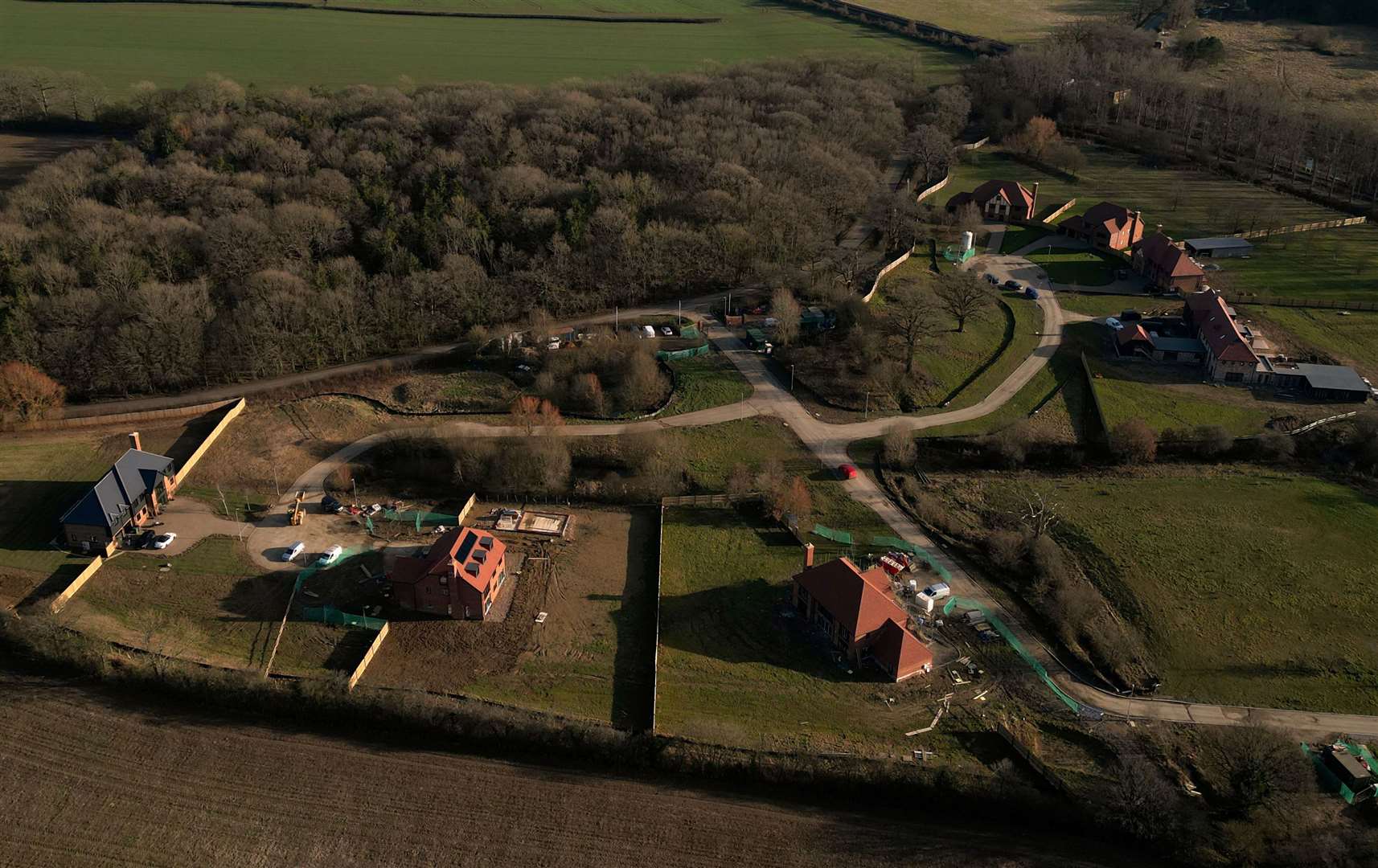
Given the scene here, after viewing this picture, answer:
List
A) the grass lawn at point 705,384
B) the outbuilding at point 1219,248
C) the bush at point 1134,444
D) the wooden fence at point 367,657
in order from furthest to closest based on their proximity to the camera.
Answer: the outbuilding at point 1219,248 < the grass lawn at point 705,384 < the bush at point 1134,444 < the wooden fence at point 367,657

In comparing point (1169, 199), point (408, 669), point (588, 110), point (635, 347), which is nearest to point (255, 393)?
point (635, 347)

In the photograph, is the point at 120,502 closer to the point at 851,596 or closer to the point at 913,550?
the point at 851,596

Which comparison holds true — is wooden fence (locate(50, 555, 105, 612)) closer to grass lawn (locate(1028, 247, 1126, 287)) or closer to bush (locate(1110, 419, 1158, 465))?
bush (locate(1110, 419, 1158, 465))

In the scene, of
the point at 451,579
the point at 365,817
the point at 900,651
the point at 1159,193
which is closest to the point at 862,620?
the point at 900,651

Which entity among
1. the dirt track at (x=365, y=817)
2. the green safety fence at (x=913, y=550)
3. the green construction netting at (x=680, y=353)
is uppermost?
the green construction netting at (x=680, y=353)

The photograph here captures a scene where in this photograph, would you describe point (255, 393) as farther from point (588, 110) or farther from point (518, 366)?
point (588, 110)

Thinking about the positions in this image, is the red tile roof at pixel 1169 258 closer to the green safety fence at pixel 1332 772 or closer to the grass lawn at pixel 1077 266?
the grass lawn at pixel 1077 266

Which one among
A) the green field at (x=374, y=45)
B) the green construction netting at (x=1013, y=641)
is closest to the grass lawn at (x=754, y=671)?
the green construction netting at (x=1013, y=641)
